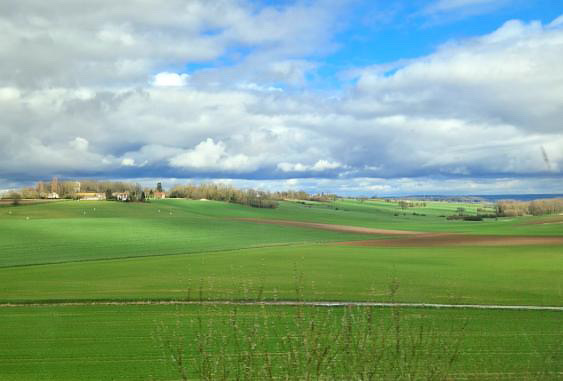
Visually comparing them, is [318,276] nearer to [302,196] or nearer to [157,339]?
[157,339]

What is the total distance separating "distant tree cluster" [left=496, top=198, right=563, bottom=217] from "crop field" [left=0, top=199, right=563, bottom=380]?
55.2 m

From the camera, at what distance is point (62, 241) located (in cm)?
5697

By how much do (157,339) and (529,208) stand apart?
129 m

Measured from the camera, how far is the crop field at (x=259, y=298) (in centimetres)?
1043

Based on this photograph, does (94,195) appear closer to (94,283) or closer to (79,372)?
(94,283)

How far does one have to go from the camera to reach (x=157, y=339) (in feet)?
60.3

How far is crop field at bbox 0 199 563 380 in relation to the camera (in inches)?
411

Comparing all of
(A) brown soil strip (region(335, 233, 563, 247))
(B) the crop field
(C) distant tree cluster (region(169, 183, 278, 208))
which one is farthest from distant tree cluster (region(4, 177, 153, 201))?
(A) brown soil strip (region(335, 233, 563, 247))

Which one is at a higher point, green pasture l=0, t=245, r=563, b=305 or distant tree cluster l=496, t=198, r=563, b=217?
distant tree cluster l=496, t=198, r=563, b=217

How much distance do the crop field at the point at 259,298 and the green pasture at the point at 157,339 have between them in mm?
75

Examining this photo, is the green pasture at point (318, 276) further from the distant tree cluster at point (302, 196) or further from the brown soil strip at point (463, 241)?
the distant tree cluster at point (302, 196)

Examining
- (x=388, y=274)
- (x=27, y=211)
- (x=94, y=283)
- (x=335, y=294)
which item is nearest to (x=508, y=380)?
(x=335, y=294)

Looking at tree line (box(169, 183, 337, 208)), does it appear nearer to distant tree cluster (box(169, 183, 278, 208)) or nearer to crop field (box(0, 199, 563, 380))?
distant tree cluster (box(169, 183, 278, 208))

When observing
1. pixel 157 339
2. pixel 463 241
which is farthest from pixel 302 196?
pixel 157 339
